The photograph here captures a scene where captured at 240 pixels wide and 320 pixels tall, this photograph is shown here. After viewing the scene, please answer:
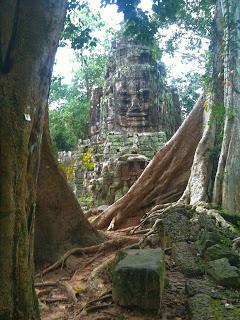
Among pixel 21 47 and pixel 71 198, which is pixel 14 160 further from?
pixel 71 198

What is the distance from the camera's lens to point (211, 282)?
3104 millimetres

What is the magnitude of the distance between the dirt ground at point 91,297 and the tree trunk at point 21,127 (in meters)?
0.82

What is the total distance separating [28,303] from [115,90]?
44.1ft

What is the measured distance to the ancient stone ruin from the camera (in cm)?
1174

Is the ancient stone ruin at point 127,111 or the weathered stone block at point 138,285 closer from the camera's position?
the weathered stone block at point 138,285

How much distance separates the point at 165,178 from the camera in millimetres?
7785

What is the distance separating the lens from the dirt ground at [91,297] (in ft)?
9.21

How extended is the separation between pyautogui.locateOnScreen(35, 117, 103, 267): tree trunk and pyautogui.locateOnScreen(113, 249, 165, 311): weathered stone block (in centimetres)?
206

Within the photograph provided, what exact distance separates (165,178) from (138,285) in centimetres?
512

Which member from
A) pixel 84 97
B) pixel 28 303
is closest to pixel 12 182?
pixel 28 303

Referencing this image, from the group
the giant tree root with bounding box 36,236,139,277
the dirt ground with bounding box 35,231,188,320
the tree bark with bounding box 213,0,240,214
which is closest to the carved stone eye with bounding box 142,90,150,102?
the tree bark with bounding box 213,0,240,214

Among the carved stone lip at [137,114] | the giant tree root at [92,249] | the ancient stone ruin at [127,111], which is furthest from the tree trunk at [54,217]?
the carved stone lip at [137,114]

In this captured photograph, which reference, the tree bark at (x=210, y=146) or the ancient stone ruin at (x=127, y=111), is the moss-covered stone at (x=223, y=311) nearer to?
the tree bark at (x=210, y=146)

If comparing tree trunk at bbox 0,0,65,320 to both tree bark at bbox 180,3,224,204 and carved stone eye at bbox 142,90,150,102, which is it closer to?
tree bark at bbox 180,3,224,204
